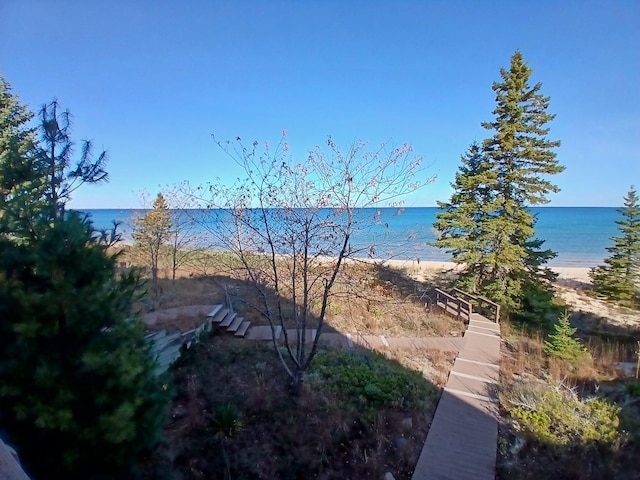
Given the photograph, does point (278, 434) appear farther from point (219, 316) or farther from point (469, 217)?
point (469, 217)

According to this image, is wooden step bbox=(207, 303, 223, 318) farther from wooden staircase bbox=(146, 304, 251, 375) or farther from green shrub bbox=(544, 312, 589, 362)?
green shrub bbox=(544, 312, 589, 362)

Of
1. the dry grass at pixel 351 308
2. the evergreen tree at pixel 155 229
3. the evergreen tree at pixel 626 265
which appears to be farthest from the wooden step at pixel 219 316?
the evergreen tree at pixel 626 265

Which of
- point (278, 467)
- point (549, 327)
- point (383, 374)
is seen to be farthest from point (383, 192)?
point (549, 327)

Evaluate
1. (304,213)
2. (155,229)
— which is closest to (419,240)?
(304,213)

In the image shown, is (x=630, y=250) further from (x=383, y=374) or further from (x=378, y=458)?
(x=378, y=458)

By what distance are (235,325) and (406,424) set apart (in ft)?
18.7

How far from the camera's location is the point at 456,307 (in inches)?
524

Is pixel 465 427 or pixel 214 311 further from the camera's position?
pixel 214 311

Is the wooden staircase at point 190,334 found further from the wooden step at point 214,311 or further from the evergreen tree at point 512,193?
the evergreen tree at point 512,193

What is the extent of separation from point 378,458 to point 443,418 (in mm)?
1755

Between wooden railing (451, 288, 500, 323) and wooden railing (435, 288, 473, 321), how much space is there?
0.60 m

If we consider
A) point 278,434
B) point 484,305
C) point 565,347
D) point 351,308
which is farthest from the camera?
point 484,305

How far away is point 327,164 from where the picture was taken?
20.4 feet

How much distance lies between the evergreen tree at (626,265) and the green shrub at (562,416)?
16.3 meters
